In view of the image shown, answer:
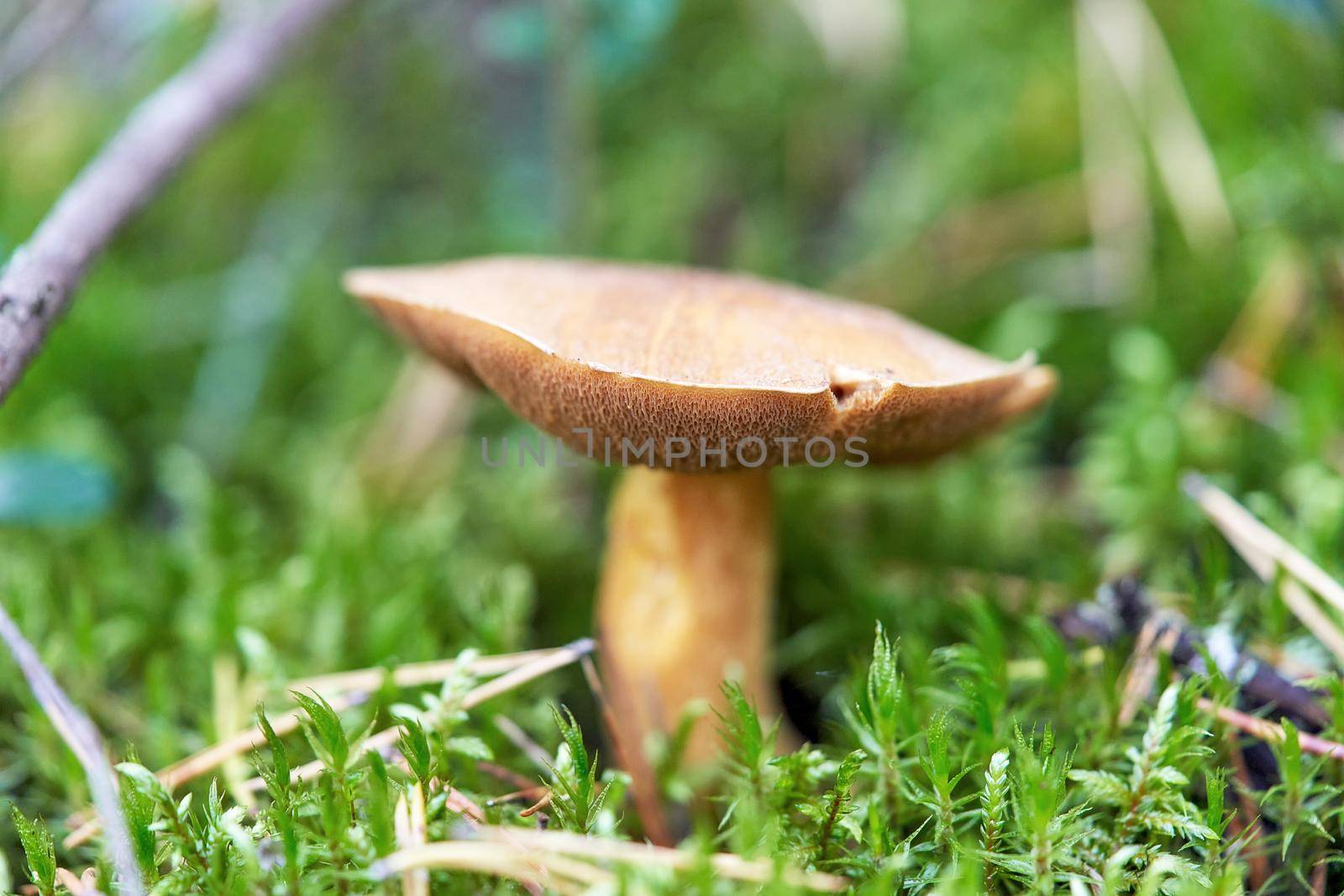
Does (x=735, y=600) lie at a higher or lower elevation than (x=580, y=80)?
lower

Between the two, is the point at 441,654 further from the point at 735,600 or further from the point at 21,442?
the point at 21,442

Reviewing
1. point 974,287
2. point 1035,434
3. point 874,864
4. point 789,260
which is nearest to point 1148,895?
point 874,864

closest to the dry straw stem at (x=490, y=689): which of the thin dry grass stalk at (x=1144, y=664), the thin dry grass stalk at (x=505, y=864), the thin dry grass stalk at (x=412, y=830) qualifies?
the thin dry grass stalk at (x=412, y=830)

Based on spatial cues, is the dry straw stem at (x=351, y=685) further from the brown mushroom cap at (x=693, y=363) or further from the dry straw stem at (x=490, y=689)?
the brown mushroom cap at (x=693, y=363)

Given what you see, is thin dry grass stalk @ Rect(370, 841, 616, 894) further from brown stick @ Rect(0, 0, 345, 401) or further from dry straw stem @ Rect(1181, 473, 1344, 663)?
dry straw stem @ Rect(1181, 473, 1344, 663)

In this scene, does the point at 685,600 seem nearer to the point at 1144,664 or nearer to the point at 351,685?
the point at 351,685
